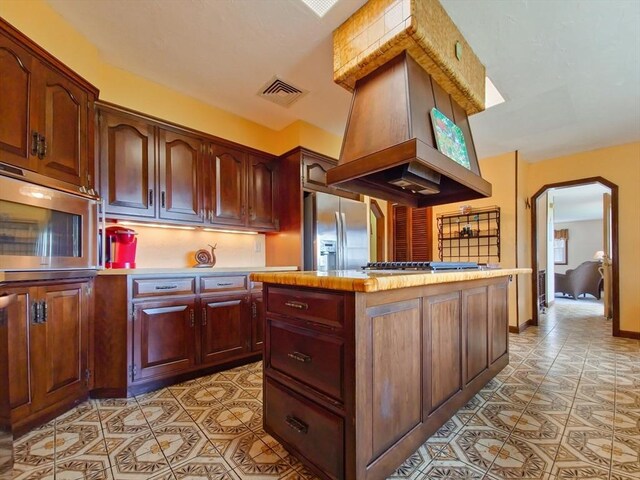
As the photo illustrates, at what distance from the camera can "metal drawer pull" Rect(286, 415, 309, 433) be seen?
1.29 m

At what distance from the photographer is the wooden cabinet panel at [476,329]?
1.85 metres

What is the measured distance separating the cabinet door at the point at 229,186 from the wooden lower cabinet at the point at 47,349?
1293mm

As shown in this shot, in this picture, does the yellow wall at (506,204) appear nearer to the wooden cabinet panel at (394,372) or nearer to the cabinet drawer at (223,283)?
the wooden cabinet panel at (394,372)

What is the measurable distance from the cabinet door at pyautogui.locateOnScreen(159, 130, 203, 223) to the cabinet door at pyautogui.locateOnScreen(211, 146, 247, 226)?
18cm

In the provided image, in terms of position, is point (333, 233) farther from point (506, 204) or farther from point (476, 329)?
point (506, 204)

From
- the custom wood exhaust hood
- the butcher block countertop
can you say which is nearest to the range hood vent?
the custom wood exhaust hood

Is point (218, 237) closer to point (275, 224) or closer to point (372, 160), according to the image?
point (275, 224)

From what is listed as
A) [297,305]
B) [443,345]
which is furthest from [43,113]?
[443,345]

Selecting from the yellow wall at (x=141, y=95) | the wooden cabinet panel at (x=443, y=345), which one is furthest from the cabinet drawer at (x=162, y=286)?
the wooden cabinet panel at (x=443, y=345)

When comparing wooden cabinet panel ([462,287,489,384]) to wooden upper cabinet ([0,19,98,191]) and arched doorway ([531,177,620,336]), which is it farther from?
arched doorway ([531,177,620,336])

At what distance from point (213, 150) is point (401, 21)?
2039mm

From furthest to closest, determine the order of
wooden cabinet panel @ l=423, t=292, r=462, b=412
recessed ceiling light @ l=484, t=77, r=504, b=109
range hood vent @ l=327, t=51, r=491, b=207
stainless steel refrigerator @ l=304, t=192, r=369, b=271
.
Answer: stainless steel refrigerator @ l=304, t=192, r=369, b=271
recessed ceiling light @ l=484, t=77, r=504, b=109
range hood vent @ l=327, t=51, r=491, b=207
wooden cabinet panel @ l=423, t=292, r=462, b=412

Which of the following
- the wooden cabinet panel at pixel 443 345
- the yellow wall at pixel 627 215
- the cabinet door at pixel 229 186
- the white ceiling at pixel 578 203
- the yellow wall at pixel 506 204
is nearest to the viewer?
the wooden cabinet panel at pixel 443 345

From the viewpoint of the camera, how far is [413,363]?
4.52ft
